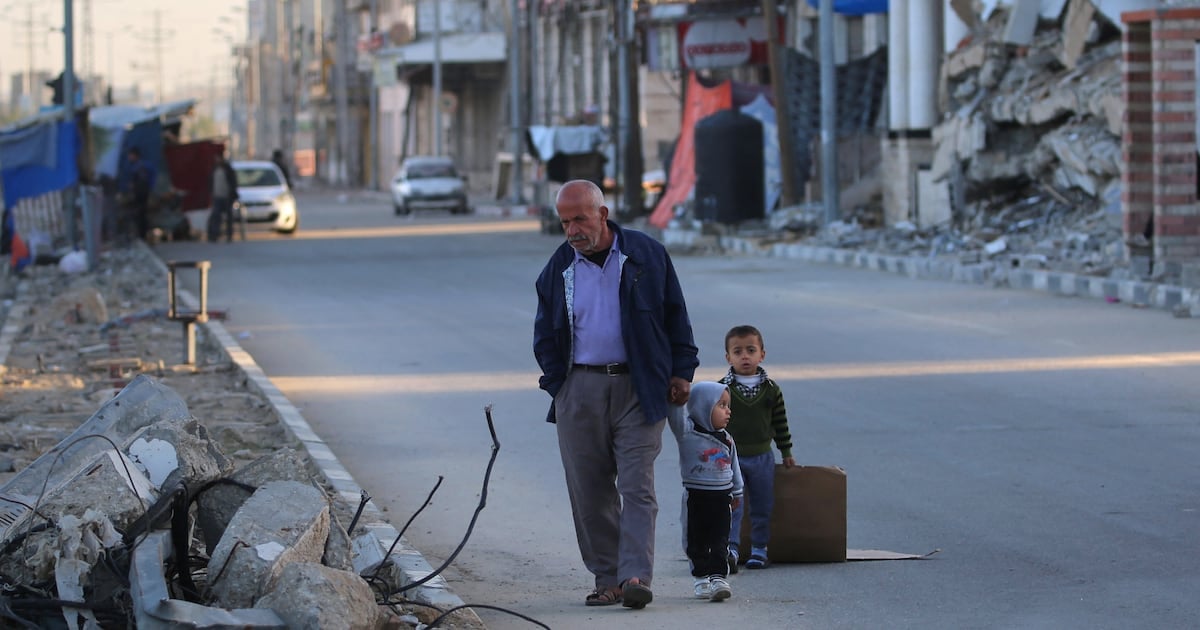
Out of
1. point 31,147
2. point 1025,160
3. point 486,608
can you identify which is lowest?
point 486,608

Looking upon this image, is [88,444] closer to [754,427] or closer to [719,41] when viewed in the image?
[754,427]

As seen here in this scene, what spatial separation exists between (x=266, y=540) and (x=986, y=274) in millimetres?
15830

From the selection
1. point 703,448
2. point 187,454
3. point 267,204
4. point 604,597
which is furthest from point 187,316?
point 267,204

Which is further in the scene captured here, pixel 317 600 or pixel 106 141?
pixel 106 141

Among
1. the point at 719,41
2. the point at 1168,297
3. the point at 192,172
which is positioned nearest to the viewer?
the point at 1168,297

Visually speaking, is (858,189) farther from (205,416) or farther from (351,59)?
(351,59)

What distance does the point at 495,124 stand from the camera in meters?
68.6

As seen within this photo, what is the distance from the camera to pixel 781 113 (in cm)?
3002

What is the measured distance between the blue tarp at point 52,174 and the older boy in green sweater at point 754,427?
72.8ft

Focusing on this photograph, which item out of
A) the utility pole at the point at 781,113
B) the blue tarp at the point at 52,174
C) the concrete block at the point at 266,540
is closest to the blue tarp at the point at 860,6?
the utility pole at the point at 781,113

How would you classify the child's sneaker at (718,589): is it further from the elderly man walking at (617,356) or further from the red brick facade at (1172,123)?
the red brick facade at (1172,123)

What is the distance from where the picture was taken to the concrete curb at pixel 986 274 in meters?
16.7

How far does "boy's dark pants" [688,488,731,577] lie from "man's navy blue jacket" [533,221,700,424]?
419 millimetres

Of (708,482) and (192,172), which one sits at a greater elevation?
(192,172)
